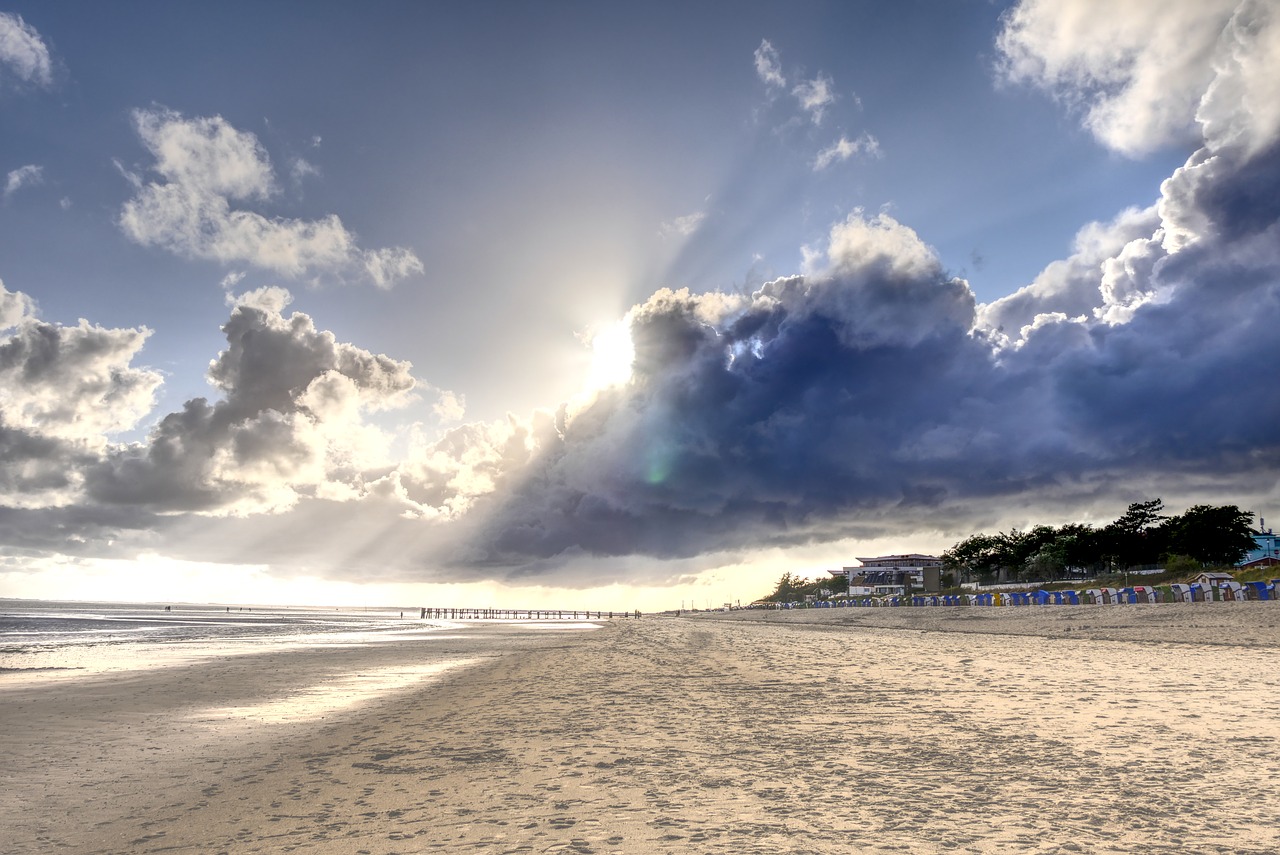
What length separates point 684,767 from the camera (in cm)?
853

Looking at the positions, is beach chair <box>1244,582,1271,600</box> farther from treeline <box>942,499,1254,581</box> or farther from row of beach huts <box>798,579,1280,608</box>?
treeline <box>942,499,1254,581</box>

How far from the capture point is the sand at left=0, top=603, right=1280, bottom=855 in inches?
242

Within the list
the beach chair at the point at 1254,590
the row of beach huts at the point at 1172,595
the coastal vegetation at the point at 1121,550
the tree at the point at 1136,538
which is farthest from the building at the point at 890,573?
the beach chair at the point at 1254,590

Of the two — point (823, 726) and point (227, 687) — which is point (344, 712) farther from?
point (823, 726)

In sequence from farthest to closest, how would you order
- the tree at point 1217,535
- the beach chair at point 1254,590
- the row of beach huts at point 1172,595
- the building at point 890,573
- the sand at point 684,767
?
the building at point 890,573 < the tree at point 1217,535 < the row of beach huts at point 1172,595 < the beach chair at point 1254,590 < the sand at point 684,767

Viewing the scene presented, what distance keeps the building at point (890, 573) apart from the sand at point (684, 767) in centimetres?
15531

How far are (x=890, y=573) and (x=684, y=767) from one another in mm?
180655

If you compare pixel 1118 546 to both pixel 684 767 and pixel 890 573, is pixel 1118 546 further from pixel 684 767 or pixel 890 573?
pixel 684 767

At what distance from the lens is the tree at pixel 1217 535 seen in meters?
83.1

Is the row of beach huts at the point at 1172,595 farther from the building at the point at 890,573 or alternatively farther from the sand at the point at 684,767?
the building at the point at 890,573

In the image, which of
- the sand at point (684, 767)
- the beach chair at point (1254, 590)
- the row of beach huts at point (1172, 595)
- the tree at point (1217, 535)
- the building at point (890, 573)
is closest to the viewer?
the sand at point (684, 767)

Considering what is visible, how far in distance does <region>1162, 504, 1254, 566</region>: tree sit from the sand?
8317 cm

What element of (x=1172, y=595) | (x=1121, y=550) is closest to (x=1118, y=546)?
(x=1121, y=550)

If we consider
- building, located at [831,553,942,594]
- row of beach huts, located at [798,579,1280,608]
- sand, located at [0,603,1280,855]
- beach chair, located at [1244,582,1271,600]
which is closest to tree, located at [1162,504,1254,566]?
row of beach huts, located at [798,579,1280,608]
